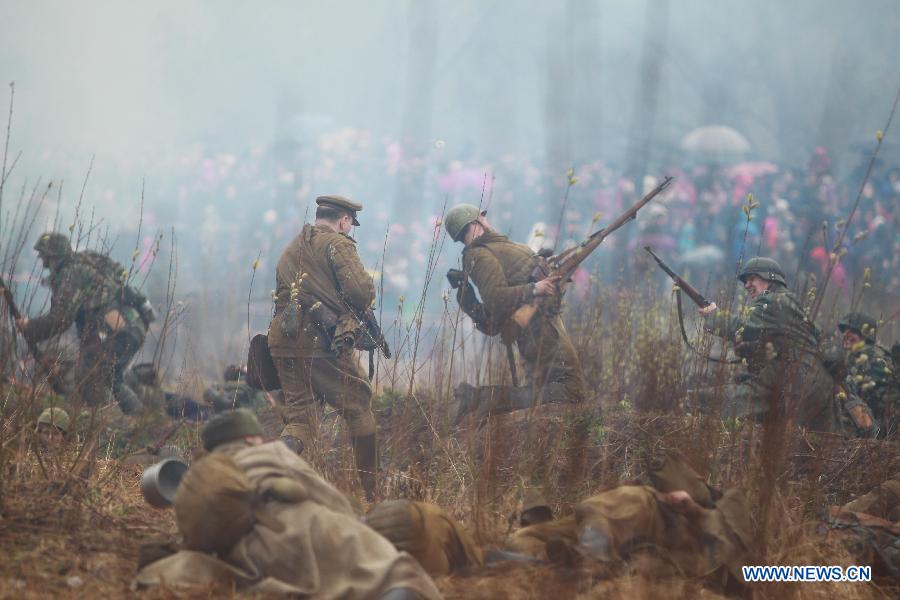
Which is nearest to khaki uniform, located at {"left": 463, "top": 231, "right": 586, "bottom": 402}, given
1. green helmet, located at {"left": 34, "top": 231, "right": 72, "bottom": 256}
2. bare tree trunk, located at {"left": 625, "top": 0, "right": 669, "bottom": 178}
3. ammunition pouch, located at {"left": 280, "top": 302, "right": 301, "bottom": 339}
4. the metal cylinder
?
ammunition pouch, located at {"left": 280, "top": 302, "right": 301, "bottom": 339}

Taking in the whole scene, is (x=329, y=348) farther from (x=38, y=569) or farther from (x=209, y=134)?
(x=209, y=134)

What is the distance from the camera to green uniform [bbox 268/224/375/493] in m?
6.56

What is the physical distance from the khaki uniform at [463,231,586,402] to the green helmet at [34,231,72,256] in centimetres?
274

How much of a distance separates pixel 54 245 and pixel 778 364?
511 cm

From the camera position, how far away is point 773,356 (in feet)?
17.1

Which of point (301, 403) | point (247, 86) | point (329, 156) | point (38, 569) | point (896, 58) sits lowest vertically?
point (38, 569)

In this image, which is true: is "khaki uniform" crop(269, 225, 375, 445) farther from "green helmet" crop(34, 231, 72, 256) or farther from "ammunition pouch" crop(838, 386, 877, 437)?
"ammunition pouch" crop(838, 386, 877, 437)

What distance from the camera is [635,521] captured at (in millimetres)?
4320

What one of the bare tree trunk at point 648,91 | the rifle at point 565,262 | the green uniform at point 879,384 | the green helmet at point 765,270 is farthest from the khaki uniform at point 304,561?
the bare tree trunk at point 648,91

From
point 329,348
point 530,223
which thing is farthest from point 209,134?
point 329,348

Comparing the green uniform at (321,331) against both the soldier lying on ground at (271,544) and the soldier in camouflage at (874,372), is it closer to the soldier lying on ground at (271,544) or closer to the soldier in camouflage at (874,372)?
the soldier lying on ground at (271,544)

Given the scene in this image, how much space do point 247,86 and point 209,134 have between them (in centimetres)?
251

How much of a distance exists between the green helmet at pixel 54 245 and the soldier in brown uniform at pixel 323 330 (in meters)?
1.82

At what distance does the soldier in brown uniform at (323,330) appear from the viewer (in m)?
6.55
